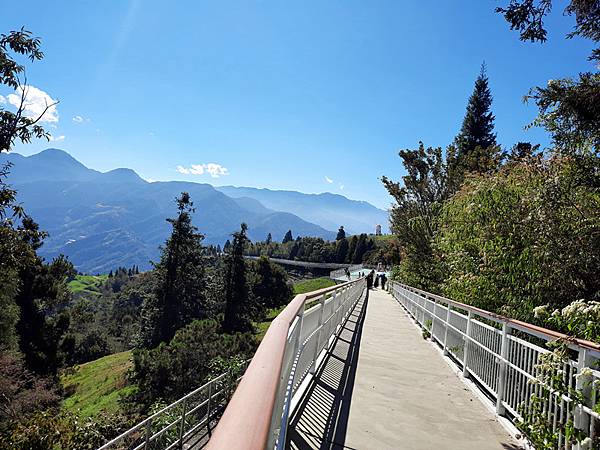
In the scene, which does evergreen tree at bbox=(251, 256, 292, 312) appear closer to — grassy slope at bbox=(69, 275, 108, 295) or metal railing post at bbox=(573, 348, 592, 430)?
metal railing post at bbox=(573, 348, 592, 430)

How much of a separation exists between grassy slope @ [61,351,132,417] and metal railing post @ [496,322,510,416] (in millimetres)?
24131

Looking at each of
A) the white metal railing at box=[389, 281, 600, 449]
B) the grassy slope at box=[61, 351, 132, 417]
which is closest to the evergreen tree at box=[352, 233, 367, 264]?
the grassy slope at box=[61, 351, 132, 417]

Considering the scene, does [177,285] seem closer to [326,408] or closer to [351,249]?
[326,408]

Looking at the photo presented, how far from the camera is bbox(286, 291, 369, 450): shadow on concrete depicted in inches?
155

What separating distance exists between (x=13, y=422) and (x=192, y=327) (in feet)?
38.0

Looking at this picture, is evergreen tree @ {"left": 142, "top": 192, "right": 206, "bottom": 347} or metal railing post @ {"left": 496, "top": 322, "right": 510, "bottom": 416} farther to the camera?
evergreen tree @ {"left": 142, "top": 192, "right": 206, "bottom": 347}

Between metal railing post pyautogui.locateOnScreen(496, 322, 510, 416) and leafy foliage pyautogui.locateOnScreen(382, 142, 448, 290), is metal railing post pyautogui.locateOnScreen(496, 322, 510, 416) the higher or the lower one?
the lower one

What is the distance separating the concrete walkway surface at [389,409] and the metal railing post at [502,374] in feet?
0.47

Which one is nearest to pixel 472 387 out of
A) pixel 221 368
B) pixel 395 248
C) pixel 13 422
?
pixel 221 368

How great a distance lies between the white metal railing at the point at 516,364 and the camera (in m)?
3.28

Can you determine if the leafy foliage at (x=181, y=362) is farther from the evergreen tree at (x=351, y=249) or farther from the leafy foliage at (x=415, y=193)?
the evergreen tree at (x=351, y=249)

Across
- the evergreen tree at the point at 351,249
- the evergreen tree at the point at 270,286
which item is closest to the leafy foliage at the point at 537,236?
the evergreen tree at the point at 270,286

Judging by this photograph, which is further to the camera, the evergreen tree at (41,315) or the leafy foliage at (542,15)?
the evergreen tree at (41,315)

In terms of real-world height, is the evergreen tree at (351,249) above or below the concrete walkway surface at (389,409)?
above
